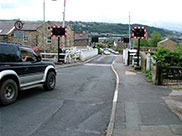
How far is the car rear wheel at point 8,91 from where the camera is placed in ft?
22.2

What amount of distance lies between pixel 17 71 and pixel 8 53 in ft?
2.14

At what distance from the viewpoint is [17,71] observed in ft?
24.5

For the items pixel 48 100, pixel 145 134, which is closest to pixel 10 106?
pixel 48 100

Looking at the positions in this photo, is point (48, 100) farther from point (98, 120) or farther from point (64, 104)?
point (98, 120)

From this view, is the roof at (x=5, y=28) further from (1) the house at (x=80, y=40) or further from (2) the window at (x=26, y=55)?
(2) the window at (x=26, y=55)

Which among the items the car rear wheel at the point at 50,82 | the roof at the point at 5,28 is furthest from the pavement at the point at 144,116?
the roof at the point at 5,28

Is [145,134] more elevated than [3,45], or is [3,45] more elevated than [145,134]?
[3,45]

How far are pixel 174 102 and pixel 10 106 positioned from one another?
5.33 m

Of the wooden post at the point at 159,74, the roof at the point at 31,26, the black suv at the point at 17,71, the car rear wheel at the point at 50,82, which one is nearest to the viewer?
the black suv at the point at 17,71

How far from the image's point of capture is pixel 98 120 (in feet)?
19.2

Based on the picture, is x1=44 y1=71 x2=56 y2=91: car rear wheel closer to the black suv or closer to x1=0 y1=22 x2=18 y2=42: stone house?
the black suv

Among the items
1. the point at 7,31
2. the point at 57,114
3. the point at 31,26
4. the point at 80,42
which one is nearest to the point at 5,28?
the point at 7,31

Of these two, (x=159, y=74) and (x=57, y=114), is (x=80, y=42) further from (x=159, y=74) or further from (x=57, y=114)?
(x=57, y=114)

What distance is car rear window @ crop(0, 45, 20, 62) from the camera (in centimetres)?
708
